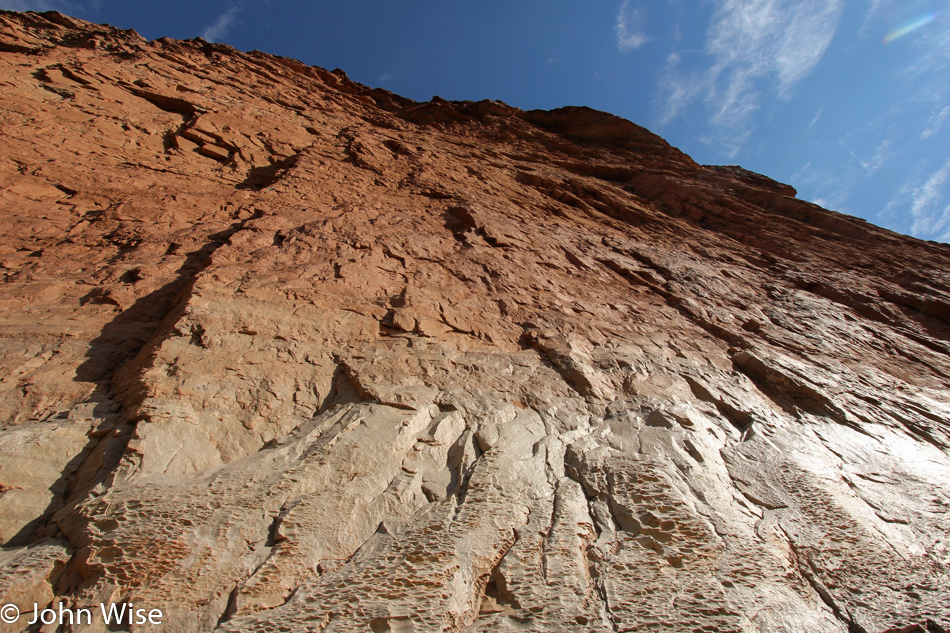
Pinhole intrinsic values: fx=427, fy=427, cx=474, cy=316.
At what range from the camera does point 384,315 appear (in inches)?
193

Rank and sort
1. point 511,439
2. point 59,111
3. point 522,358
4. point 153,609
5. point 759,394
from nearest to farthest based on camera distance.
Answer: point 153,609
point 511,439
point 522,358
point 759,394
point 59,111

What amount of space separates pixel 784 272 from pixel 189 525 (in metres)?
10.7

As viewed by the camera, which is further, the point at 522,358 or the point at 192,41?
the point at 192,41

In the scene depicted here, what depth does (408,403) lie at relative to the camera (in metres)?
3.86

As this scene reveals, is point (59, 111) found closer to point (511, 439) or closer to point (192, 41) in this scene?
point (192, 41)

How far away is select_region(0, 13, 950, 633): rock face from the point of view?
257 centimetres

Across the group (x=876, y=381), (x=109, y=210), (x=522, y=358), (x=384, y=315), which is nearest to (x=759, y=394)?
(x=876, y=381)

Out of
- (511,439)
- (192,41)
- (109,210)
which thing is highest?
(192,41)

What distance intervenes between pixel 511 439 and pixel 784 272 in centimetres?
835

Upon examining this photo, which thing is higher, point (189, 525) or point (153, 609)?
point (189, 525)

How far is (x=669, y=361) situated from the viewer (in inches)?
214

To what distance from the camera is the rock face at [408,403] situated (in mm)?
2572

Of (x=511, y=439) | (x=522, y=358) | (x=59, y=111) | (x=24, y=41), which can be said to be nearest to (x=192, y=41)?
(x=24, y=41)

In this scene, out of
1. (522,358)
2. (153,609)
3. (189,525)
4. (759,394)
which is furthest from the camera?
(759,394)
